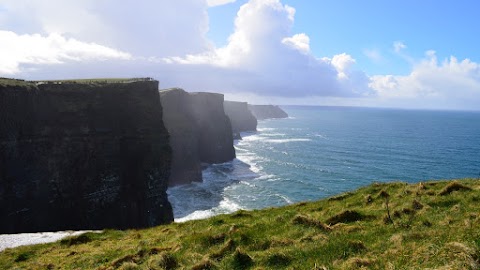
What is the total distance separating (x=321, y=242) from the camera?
579 inches

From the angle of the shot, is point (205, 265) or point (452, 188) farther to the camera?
point (452, 188)

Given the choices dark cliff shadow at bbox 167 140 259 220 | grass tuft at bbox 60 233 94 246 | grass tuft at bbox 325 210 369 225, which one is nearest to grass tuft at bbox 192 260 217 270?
grass tuft at bbox 325 210 369 225

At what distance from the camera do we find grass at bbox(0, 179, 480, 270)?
38.7 ft

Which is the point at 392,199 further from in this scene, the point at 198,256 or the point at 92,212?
the point at 92,212

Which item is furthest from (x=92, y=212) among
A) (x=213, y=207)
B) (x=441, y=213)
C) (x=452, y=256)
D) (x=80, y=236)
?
(x=452, y=256)

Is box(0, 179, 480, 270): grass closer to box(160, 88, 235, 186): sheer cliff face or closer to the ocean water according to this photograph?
the ocean water

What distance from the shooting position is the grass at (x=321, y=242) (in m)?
11.8

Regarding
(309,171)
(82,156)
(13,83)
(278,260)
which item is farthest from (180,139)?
(278,260)

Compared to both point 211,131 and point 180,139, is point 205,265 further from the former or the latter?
point 211,131

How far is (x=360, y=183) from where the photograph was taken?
281ft

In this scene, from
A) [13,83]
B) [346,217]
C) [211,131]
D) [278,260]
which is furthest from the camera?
[211,131]

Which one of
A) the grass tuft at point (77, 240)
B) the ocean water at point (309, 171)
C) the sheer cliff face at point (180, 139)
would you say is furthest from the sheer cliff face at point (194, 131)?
the grass tuft at point (77, 240)

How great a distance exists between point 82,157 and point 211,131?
71840mm

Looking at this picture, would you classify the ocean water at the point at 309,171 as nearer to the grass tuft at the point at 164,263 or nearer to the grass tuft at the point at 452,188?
the grass tuft at the point at 452,188
